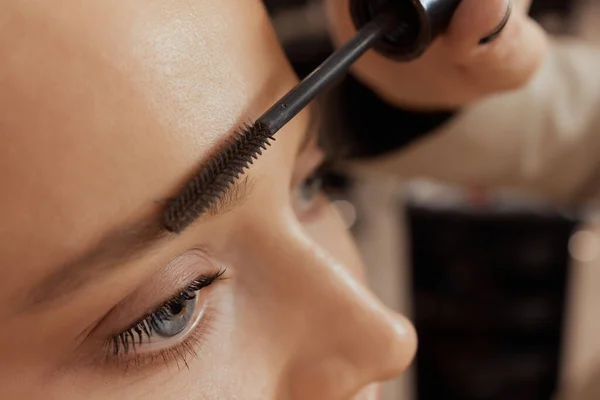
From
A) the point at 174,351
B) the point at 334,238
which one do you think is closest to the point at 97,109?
the point at 174,351

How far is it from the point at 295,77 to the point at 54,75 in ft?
0.63

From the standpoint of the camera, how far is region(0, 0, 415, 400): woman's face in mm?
361

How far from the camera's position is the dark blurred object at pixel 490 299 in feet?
4.82

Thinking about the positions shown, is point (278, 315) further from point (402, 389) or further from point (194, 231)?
point (402, 389)

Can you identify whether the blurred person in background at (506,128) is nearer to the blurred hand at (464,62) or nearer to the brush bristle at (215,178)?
the blurred hand at (464,62)

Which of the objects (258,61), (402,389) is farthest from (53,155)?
(402,389)

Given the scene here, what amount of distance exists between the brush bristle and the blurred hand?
0.58 ft

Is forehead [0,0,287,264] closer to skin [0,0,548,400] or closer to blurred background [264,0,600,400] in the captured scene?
skin [0,0,548,400]

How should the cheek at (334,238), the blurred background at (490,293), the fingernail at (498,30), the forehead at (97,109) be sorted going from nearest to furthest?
the forehead at (97,109), the fingernail at (498,30), the cheek at (334,238), the blurred background at (490,293)

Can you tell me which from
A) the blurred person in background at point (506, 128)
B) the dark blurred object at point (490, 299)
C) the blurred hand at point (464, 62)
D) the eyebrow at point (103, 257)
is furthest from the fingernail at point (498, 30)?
the dark blurred object at point (490, 299)

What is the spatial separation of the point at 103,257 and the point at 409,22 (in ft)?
0.87

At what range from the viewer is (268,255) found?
0.47 meters

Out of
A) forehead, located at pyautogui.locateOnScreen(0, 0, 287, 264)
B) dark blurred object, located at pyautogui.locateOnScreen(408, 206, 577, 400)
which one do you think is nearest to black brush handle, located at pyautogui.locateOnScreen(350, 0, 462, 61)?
forehead, located at pyautogui.locateOnScreen(0, 0, 287, 264)

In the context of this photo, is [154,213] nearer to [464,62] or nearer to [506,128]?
[464,62]
